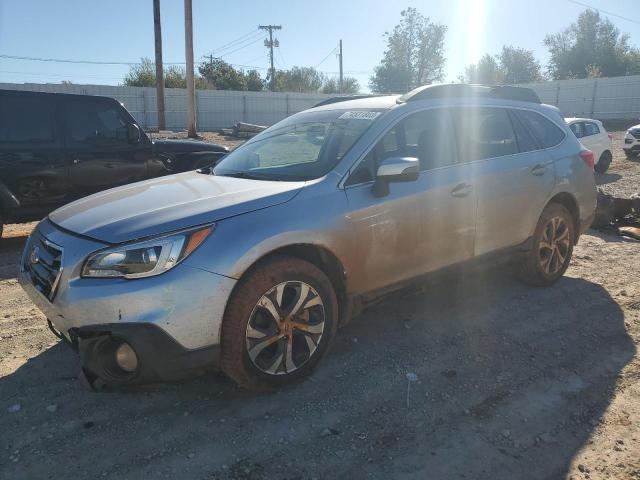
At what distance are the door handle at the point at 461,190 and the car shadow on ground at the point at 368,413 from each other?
0.66 meters

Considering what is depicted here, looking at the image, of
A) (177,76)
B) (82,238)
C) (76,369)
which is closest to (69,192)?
(76,369)

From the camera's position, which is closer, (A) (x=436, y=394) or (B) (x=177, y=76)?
(A) (x=436, y=394)

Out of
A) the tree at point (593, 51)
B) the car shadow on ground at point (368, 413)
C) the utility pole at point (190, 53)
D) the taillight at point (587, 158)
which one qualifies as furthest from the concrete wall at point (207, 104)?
the tree at point (593, 51)

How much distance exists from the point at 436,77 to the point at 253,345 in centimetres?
7132

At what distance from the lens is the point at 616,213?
7859mm

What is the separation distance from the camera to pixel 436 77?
2714 inches

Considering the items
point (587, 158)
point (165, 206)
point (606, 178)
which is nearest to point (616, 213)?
point (587, 158)

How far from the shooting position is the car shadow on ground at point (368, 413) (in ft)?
8.60

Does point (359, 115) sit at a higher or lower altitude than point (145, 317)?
higher

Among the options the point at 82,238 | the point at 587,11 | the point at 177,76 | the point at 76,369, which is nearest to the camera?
the point at 82,238

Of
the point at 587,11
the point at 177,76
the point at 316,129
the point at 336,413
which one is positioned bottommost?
the point at 336,413

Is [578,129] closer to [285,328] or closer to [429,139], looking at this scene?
[429,139]

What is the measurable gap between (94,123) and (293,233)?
5.38 m

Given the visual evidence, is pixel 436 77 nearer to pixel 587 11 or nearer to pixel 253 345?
pixel 587 11
